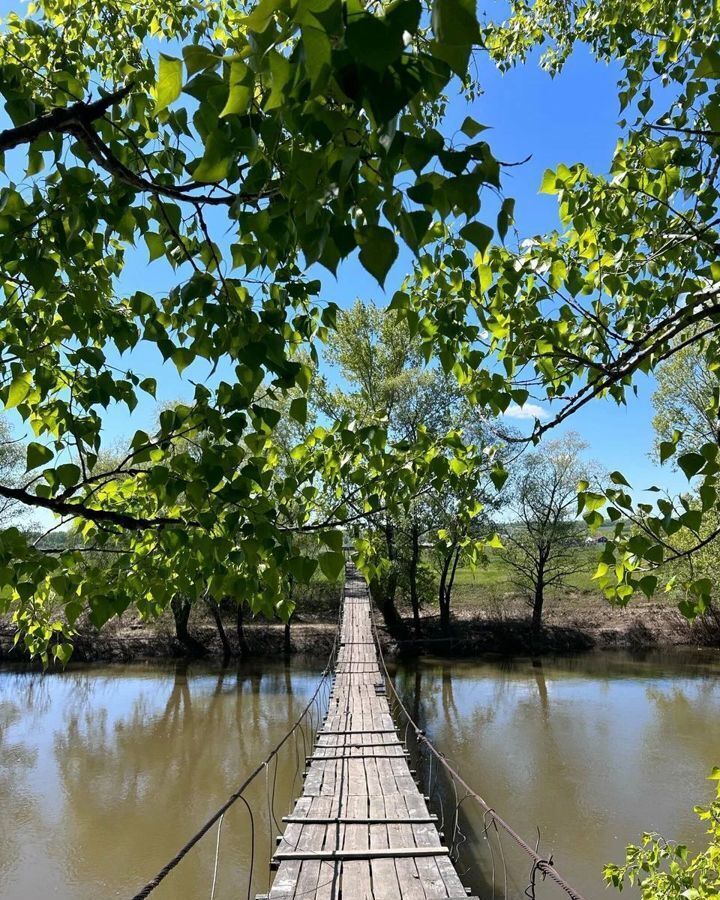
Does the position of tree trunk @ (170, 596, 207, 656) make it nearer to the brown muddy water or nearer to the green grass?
the brown muddy water

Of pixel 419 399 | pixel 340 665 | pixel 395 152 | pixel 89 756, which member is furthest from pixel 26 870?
pixel 419 399

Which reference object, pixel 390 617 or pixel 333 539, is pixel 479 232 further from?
pixel 390 617

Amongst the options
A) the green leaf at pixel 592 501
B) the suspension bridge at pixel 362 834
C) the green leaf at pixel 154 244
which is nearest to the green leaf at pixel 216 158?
the green leaf at pixel 154 244

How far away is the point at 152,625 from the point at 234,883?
13.1 metres

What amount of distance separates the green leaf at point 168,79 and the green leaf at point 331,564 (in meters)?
0.74

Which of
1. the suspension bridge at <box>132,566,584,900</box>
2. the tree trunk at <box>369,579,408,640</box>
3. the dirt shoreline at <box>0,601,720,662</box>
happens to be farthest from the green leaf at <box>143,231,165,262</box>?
the tree trunk at <box>369,579,408,640</box>

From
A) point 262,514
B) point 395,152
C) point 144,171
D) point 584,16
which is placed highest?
point 584,16

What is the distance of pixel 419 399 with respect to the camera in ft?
56.5

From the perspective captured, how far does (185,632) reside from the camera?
17.4m

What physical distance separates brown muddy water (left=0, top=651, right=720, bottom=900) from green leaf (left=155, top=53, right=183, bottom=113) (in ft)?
14.1

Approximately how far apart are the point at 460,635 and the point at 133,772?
11.4 metres

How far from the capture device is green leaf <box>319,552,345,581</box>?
3.70 ft

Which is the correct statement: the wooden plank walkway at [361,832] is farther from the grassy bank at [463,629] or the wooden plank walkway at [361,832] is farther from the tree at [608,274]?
the grassy bank at [463,629]

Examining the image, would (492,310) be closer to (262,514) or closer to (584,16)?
(262,514)
